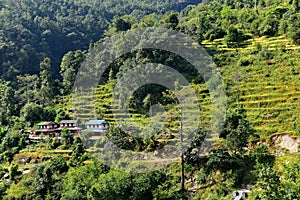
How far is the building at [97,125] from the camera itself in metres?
22.2

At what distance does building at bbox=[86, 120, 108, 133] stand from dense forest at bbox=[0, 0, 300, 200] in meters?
0.58

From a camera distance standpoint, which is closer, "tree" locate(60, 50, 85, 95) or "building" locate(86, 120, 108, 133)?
"building" locate(86, 120, 108, 133)

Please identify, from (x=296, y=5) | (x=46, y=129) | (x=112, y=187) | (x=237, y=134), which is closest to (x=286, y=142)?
(x=237, y=134)

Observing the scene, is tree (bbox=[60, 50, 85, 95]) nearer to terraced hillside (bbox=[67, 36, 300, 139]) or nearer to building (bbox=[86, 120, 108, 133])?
terraced hillside (bbox=[67, 36, 300, 139])

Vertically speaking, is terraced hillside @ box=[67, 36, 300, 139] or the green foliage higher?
terraced hillside @ box=[67, 36, 300, 139]

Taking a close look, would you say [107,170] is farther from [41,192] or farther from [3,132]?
[3,132]

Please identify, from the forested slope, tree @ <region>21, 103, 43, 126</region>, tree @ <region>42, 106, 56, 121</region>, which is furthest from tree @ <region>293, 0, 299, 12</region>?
the forested slope

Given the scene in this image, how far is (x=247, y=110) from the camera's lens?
2020 cm

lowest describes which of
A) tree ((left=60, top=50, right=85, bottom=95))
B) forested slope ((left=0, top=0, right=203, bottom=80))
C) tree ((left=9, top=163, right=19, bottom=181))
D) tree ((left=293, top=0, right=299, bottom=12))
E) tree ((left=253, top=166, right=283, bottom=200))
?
tree ((left=253, top=166, right=283, bottom=200))

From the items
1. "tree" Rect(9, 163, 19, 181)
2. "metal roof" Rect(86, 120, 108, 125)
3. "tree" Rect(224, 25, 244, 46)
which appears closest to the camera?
"tree" Rect(9, 163, 19, 181)

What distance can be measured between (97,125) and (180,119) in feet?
20.4

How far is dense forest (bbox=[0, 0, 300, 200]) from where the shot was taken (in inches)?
566

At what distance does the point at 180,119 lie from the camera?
18734 mm

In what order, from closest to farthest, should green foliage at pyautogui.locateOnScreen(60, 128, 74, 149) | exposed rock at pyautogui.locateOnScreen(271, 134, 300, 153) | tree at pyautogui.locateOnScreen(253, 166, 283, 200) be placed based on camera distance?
tree at pyautogui.locateOnScreen(253, 166, 283, 200), exposed rock at pyautogui.locateOnScreen(271, 134, 300, 153), green foliage at pyautogui.locateOnScreen(60, 128, 74, 149)
